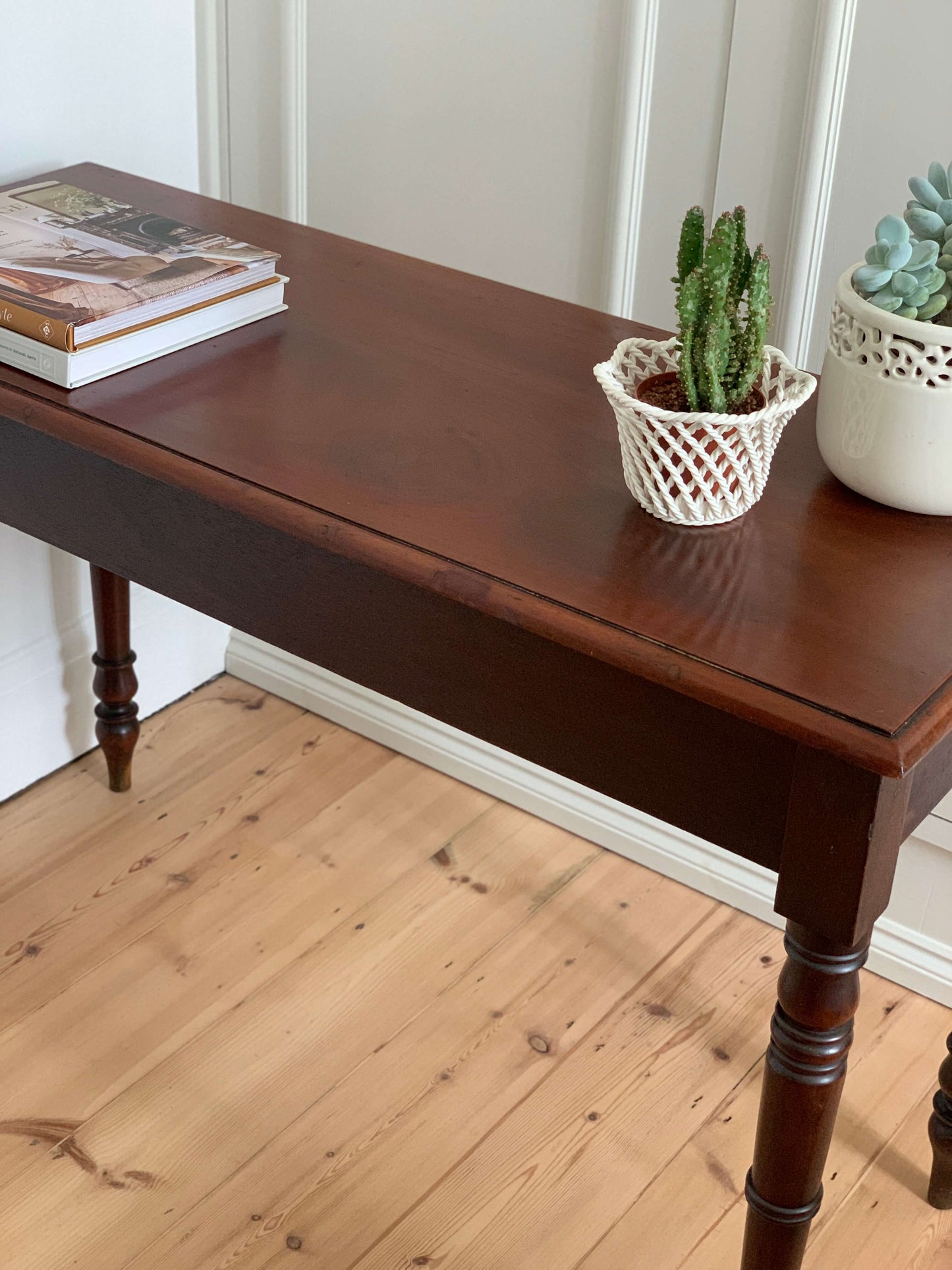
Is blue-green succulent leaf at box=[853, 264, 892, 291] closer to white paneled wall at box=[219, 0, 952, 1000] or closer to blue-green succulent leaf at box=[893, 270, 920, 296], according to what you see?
blue-green succulent leaf at box=[893, 270, 920, 296]

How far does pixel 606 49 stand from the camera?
150cm

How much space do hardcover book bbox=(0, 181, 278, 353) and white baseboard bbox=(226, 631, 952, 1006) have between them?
Answer: 0.60 m

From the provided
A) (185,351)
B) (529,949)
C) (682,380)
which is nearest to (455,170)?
(185,351)

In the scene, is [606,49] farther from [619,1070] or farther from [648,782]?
[619,1070]

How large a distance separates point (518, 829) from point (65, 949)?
1.98ft

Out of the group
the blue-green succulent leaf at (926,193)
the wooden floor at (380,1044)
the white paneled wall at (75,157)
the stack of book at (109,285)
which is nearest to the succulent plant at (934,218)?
the blue-green succulent leaf at (926,193)

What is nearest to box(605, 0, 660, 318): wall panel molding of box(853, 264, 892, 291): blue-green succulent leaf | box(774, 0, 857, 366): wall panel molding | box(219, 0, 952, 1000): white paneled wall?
box(219, 0, 952, 1000): white paneled wall

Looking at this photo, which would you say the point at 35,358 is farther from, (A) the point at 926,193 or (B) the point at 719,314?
(A) the point at 926,193

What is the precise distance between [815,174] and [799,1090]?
91 cm

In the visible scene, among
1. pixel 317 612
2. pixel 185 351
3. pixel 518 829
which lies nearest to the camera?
pixel 317 612

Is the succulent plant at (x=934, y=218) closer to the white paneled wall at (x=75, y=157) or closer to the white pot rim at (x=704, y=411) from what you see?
the white pot rim at (x=704, y=411)

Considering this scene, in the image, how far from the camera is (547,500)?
1.02 metres

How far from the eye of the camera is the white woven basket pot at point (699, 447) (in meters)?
0.91

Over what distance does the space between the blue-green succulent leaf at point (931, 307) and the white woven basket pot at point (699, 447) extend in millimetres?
82
